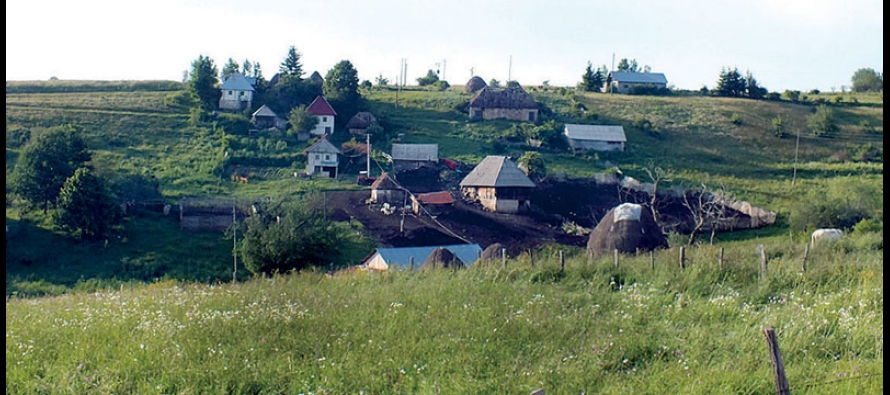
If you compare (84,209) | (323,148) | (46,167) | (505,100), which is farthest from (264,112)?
(84,209)

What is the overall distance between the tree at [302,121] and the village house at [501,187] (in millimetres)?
15967

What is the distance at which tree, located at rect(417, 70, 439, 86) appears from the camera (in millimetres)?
83312

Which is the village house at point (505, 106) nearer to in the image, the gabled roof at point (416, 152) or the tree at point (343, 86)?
the tree at point (343, 86)

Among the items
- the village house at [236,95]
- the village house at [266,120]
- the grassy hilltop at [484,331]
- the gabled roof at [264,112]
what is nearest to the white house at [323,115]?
the village house at [266,120]

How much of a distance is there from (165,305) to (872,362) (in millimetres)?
8447

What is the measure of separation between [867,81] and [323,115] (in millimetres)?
67637

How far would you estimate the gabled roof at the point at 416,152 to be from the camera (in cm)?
4628

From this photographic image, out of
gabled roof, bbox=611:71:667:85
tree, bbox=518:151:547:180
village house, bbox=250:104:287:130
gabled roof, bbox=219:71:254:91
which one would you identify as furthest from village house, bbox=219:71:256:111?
gabled roof, bbox=611:71:667:85

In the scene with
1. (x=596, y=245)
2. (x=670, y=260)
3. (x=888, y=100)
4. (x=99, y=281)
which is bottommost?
(x=99, y=281)

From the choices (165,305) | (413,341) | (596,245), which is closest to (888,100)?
(413,341)

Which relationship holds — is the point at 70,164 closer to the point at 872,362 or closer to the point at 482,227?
the point at 482,227

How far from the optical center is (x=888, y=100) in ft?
24.0

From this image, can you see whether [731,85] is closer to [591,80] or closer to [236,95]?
[591,80]

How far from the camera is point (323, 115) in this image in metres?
53.8
